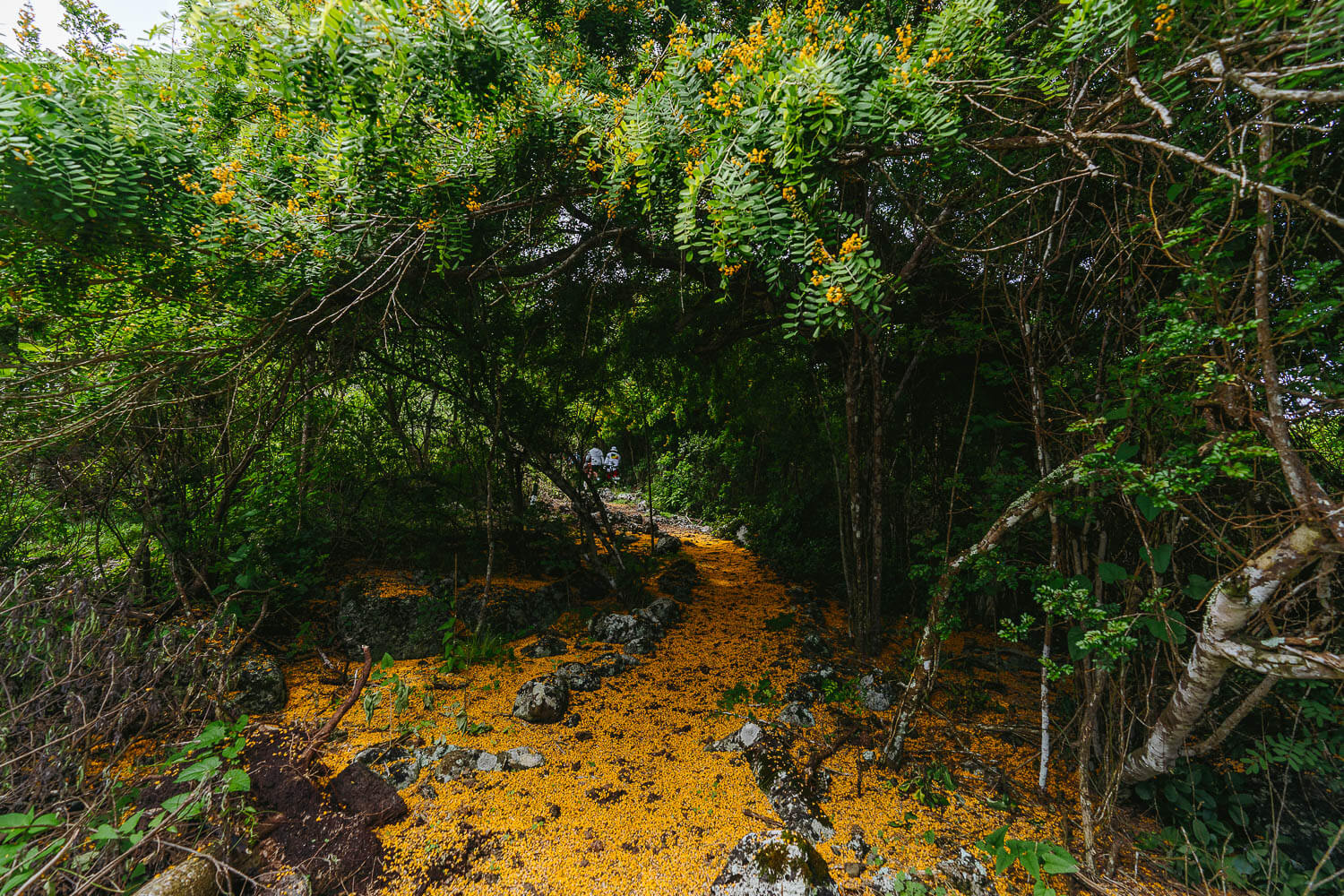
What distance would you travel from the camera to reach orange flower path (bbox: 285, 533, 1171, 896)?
73.3 inches

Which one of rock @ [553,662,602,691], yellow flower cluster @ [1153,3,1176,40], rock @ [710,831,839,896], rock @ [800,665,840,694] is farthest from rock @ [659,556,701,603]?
yellow flower cluster @ [1153,3,1176,40]

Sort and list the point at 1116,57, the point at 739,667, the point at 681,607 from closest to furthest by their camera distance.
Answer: the point at 1116,57, the point at 739,667, the point at 681,607

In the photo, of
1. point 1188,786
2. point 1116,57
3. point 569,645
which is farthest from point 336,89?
point 1188,786

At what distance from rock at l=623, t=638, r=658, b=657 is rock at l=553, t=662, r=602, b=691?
384mm

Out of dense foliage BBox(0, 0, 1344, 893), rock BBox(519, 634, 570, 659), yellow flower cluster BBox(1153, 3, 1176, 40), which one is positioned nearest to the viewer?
yellow flower cluster BBox(1153, 3, 1176, 40)

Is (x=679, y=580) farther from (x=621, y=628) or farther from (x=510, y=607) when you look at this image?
(x=510, y=607)

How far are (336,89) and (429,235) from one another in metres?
0.62

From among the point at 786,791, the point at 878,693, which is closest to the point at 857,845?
the point at 786,791

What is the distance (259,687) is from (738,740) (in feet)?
8.79

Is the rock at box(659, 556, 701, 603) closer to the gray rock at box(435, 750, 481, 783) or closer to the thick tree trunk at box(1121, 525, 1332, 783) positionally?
the gray rock at box(435, 750, 481, 783)

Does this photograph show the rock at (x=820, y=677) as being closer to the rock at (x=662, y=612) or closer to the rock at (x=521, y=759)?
the rock at (x=662, y=612)

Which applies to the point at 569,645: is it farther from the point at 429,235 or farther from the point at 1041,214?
the point at 1041,214

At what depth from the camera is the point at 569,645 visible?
3.57 metres

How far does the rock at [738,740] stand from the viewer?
8.32ft
